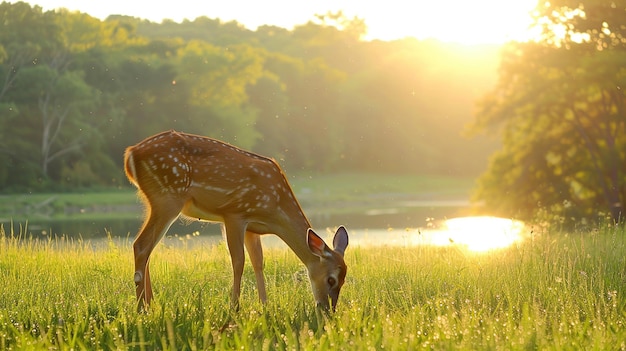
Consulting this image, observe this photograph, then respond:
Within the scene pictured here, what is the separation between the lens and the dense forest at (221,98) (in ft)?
164

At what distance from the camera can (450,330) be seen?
624cm

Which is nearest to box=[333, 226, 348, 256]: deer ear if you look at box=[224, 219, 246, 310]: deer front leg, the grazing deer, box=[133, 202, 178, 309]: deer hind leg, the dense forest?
the grazing deer

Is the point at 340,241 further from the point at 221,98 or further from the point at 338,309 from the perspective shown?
the point at 221,98

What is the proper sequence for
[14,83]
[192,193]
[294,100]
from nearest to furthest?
[192,193] → [14,83] → [294,100]

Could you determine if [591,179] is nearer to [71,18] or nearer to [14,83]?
[14,83]

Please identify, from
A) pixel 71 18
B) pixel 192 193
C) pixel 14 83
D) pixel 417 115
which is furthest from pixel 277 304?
pixel 417 115

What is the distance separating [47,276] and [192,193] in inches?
95.9

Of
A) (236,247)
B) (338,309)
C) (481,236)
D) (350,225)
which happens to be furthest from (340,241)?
(350,225)

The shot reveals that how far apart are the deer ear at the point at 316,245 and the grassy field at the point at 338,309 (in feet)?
1.42

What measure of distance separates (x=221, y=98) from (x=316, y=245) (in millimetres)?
57732

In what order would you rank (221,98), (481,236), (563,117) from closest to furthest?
(481,236), (563,117), (221,98)

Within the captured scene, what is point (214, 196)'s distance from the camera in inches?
324

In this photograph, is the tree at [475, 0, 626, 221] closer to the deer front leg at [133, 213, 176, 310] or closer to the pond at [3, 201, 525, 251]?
the pond at [3, 201, 525, 251]

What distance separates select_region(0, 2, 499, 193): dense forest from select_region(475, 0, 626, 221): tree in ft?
6.10
